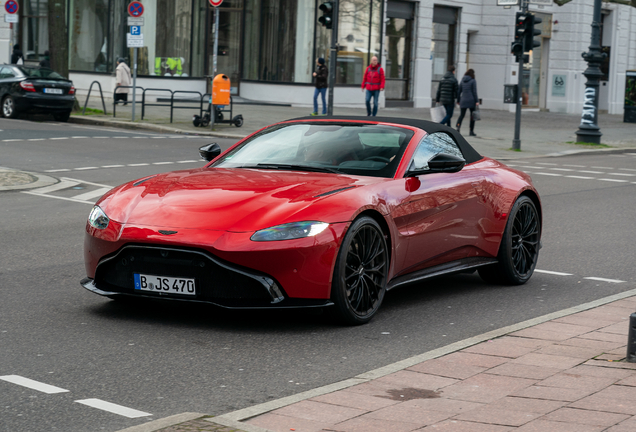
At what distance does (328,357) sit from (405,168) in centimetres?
189

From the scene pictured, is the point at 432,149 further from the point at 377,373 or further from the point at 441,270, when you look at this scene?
the point at 377,373

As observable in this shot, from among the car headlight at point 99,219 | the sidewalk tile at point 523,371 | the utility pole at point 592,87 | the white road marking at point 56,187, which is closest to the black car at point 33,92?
the white road marking at point 56,187

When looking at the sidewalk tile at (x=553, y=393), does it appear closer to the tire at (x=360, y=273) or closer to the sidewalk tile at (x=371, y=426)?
the sidewalk tile at (x=371, y=426)

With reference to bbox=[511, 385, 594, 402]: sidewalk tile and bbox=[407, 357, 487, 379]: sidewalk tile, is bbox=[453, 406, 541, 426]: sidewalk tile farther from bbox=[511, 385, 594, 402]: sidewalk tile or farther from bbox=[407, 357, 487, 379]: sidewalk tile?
bbox=[407, 357, 487, 379]: sidewalk tile

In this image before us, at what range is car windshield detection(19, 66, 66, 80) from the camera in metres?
26.6

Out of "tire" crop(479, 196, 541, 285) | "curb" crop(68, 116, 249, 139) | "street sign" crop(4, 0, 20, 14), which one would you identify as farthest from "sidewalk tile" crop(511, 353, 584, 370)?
"street sign" crop(4, 0, 20, 14)

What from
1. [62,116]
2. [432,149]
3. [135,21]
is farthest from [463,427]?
[62,116]

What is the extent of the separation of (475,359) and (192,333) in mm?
1689

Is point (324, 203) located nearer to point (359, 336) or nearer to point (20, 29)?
point (359, 336)

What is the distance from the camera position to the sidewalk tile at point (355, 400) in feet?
14.7

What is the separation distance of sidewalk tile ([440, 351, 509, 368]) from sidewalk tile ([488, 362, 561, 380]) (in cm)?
7

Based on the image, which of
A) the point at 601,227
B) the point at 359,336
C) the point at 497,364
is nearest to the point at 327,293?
the point at 359,336

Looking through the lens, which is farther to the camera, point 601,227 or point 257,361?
point 601,227

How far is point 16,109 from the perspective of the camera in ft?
86.9
